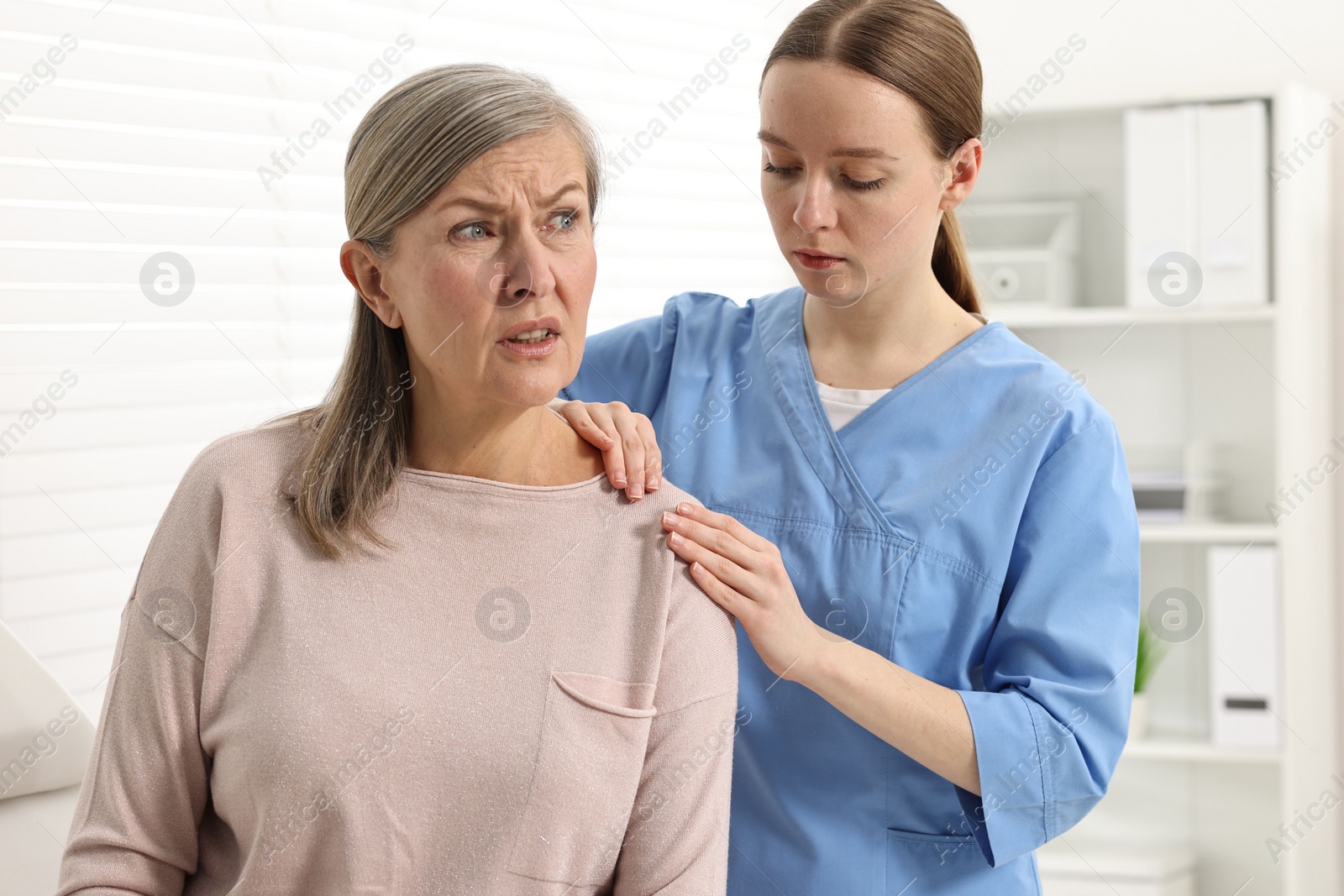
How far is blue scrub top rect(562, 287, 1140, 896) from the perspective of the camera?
3.97ft

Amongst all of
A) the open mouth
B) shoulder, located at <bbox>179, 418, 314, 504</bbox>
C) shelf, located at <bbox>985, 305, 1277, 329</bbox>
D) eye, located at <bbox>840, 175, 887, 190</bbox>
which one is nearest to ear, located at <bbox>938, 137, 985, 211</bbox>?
eye, located at <bbox>840, 175, 887, 190</bbox>

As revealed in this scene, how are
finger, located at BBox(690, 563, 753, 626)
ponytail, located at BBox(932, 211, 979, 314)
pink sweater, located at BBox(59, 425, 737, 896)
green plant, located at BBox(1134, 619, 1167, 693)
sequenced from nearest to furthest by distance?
pink sweater, located at BBox(59, 425, 737, 896) → finger, located at BBox(690, 563, 753, 626) → ponytail, located at BBox(932, 211, 979, 314) → green plant, located at BBox(1134, 619, 1167, 693)

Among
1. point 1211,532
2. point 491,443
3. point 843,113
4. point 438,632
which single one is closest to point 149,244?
point 491,443

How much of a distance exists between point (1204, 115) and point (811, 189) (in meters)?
1.73

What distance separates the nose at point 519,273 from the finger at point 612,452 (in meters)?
0.19

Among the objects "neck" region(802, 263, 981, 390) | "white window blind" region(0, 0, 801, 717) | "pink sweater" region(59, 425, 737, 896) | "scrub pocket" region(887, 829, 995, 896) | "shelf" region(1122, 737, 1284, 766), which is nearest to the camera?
"pink sweater" region(59, 425, 737, 896)

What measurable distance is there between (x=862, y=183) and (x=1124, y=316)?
5.42 feet

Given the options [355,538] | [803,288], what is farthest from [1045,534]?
[355,538]

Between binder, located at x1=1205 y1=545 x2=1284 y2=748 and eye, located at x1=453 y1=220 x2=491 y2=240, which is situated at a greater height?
eye, located at x1=453 y1=220 x2=491 y2=240

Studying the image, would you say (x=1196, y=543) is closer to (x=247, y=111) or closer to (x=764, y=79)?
(x=764, y=79)

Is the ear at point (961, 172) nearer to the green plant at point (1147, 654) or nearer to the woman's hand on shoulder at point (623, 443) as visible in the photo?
the woman's hand on shoulder at point (623, 443)

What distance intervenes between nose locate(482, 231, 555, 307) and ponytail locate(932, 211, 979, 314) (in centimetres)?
62

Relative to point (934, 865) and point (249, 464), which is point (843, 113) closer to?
point (249, 464)

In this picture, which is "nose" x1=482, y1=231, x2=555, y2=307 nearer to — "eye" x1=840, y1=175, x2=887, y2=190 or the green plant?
"eye" x1=840, y1=175, x2=887, y2=190
